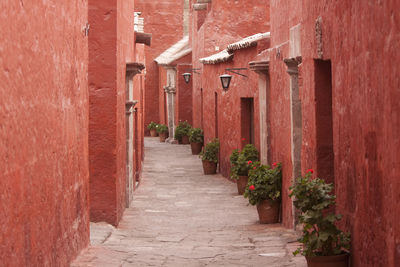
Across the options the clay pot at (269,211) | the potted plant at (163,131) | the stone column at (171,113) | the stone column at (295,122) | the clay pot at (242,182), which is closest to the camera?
the stone column at (295,122)

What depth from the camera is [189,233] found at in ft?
32.7

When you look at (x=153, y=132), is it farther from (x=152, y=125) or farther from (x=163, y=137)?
(x=163, y=137)

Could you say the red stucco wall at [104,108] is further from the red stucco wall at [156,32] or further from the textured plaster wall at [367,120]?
the red stucco wall at [156,32]

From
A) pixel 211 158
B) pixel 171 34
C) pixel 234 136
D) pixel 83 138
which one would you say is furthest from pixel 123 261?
pixel 171 34

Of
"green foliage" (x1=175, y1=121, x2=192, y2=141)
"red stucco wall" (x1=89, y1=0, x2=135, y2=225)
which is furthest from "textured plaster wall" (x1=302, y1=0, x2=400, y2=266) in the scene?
"green foliage" (x1=175, y1=121, x2=192, y2=141)

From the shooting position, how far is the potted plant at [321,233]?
18.4 ft

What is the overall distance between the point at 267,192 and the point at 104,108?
9.00 feet

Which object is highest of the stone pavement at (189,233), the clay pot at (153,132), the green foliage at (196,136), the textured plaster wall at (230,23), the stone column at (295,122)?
the textured plaster wall at (230,23)

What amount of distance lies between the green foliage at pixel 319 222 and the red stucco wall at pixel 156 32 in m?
26.8

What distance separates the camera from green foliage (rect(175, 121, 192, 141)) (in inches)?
1031

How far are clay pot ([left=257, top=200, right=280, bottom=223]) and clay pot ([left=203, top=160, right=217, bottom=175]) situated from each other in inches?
287

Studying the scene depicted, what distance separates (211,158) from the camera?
1772 cm

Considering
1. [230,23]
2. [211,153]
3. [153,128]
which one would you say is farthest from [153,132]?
[211,153]

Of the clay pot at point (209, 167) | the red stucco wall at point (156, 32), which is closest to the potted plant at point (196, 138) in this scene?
the clay pot at point (209, 167)
